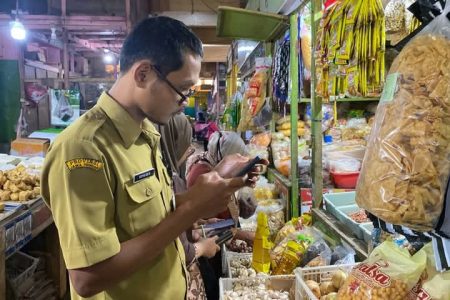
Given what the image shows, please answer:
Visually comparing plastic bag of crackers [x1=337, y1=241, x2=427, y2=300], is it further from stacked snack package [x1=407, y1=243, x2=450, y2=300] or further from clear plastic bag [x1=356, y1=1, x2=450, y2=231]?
clear plastic bag [x1=356, y1=1, x2=450, y2=231]

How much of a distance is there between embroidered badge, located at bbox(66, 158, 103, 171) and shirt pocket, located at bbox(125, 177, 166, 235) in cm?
14

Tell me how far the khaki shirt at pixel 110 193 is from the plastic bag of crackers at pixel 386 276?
2.04 ft

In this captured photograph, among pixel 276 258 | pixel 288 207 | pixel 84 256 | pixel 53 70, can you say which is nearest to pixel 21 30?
pixel 53 70

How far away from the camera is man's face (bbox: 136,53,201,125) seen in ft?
4.16

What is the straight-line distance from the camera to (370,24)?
4.53 feet

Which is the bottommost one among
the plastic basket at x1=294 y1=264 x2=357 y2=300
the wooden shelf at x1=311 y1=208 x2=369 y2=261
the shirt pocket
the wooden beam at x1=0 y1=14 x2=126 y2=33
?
the plastic basket at x1=294 y1=264 x2=357 y2=300

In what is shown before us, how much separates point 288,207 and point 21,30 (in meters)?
5.37

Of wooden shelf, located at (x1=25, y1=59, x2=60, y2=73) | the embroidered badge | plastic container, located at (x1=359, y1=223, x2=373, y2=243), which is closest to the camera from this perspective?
the embroidered badge

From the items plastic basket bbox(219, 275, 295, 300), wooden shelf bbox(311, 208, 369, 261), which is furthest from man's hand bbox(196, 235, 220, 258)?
wooden shelf bbox(311, 208, 369, 261)

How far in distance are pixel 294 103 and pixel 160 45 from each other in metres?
1.97

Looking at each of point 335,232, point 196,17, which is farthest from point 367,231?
point 196,17

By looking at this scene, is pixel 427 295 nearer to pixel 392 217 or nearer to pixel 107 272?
pixel 392 217

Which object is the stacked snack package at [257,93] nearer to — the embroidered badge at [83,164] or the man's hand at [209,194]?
the man's hand at [209,194]

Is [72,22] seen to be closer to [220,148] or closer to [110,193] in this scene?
[220,148]
